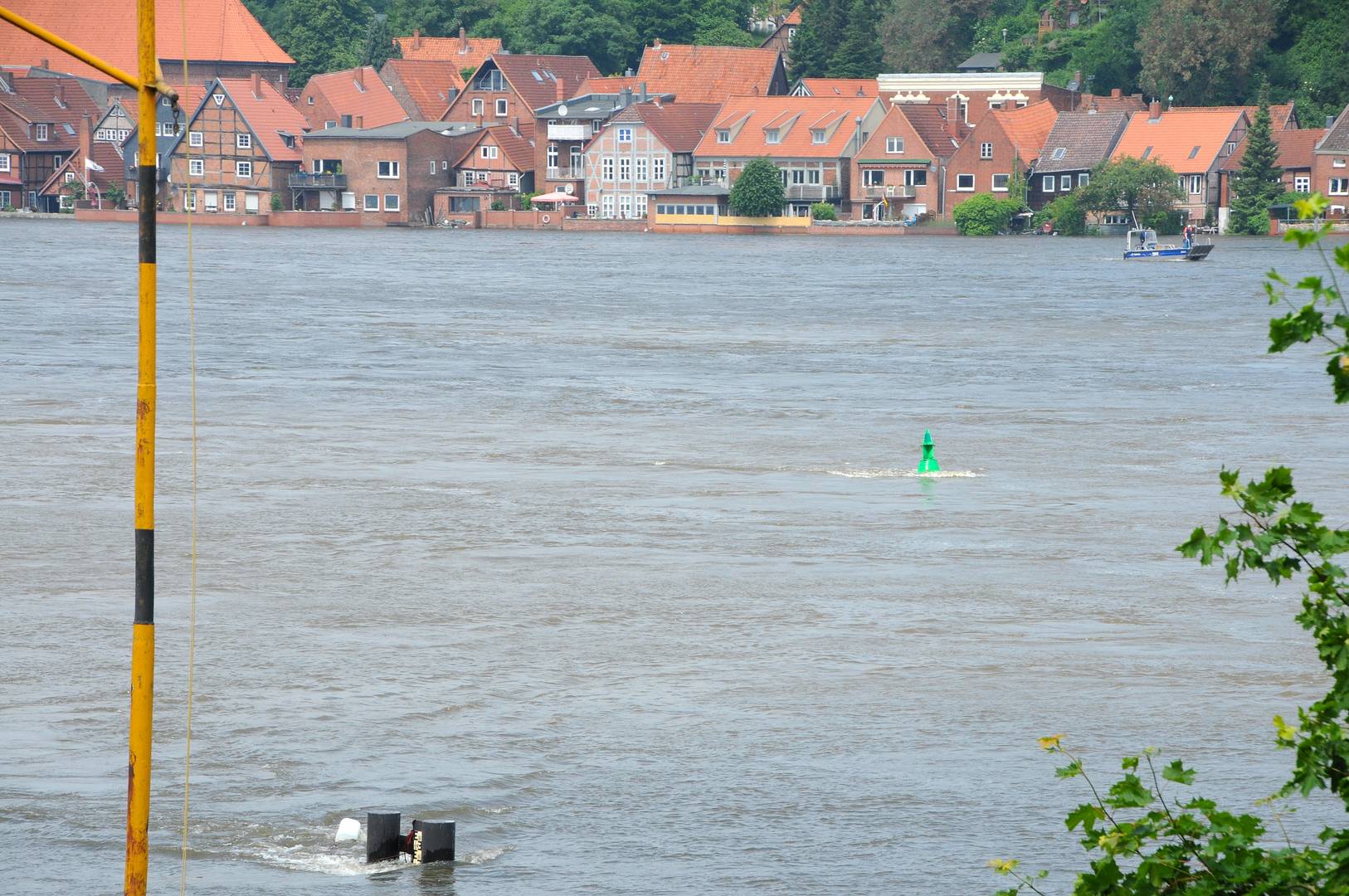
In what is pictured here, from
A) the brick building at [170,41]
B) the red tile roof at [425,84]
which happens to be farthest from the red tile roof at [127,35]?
the red tile roof at [425,84]

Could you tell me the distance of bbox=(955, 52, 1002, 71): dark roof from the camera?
13925cm

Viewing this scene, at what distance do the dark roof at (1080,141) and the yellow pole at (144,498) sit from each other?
11443cm

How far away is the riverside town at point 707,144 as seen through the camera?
120m

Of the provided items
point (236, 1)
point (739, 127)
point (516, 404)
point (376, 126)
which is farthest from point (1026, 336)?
point (236, 1)

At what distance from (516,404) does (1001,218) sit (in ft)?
293

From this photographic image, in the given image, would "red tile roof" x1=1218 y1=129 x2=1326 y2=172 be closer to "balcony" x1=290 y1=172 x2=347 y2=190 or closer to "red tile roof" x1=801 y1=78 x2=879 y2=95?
"red tile roof" x1=801 y1=78 x2=879 y2=95

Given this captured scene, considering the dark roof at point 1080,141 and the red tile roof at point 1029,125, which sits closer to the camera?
the dark roof at point 1080,141

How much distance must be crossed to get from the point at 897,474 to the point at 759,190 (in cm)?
9902

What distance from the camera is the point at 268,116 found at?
13412 cm

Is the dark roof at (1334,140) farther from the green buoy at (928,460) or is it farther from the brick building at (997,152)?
the green buoy at (928,460)

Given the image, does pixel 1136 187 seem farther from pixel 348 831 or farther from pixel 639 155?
pixel 348 831

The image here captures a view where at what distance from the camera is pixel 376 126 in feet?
460

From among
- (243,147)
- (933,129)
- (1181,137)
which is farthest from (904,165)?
(243,147)

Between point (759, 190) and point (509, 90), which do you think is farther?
point (509, 90)
